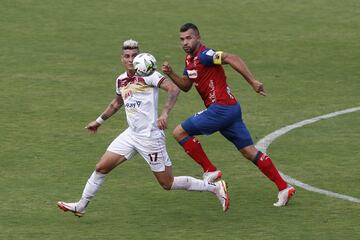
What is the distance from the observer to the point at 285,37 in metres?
26.6

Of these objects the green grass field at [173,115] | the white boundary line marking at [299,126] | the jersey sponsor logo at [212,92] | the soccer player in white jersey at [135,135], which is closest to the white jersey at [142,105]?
the soccer player in white jersey at [135,135]

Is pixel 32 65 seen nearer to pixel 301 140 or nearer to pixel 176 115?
pixel 176 115

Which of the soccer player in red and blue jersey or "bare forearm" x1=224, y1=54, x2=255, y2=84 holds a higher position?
"bare forearm" x1=224, y1=54, x2=255, y2=84

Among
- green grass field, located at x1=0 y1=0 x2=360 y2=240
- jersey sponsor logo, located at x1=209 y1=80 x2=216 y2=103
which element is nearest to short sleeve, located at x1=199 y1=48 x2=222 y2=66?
jersey sponsor logo, located at x1=209 y1=80 x2=216 y2=103

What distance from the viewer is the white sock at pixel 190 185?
47.5ft

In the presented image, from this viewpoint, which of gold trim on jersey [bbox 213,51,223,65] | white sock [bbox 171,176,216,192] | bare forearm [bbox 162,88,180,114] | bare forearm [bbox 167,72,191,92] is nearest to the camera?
bare forearm [bbox 162,88,180,114]

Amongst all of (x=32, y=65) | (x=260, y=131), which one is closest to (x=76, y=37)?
(x=32, y=65)

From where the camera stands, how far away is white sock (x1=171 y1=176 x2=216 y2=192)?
14469 mm

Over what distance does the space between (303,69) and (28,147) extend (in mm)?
7736

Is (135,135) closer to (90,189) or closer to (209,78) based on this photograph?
(90,189)

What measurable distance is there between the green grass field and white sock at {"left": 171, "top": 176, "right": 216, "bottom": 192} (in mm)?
333

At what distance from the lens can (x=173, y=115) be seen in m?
20.5

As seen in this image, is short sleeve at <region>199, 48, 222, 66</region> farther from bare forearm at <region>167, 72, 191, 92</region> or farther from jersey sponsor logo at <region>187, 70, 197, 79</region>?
bare forearm at <region>167, 72, 191, 92</region>

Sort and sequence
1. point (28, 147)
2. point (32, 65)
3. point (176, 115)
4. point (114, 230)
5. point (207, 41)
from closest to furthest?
1. point (114, 230)
2. point (28, 147)
3. point (176, 115)
4. point (32, 65)
5. point (207, 41)
